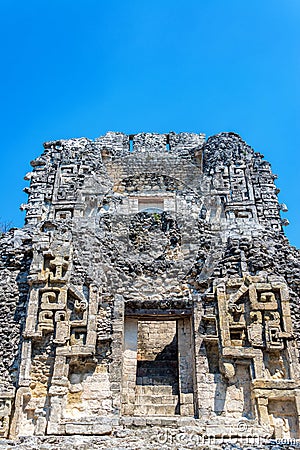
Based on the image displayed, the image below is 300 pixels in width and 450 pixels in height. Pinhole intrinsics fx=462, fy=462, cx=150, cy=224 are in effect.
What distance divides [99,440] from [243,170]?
20.6 ft

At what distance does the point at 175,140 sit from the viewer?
11562mm

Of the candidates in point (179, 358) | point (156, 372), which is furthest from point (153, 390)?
point (179, 358)

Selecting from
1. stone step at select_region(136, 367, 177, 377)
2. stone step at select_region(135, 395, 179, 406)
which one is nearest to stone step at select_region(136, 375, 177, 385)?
stone step at select_region(136, 367, 177, 377)

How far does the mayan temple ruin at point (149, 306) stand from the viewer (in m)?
7.06

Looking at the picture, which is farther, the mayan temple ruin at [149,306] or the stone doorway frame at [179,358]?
the stone doorway frame at [179,358]

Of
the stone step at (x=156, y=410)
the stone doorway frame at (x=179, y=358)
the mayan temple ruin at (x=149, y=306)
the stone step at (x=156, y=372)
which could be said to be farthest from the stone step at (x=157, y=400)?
the stone step at (x=156, y=372)

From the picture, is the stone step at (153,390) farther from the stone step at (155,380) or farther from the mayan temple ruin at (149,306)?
the stone step at (155,380)

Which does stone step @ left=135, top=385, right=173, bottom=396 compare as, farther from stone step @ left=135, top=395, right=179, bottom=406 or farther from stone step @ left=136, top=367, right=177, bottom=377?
stone step @ left=136, top=367, right=177, bottom=377

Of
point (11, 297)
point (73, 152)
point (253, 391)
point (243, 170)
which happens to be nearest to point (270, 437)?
point (253, 391)

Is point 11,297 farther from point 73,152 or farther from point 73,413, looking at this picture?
point 73,152

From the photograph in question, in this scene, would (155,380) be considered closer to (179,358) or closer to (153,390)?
(153,390)

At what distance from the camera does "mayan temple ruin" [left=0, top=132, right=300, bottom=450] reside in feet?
23.2

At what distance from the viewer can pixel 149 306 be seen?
828 cm

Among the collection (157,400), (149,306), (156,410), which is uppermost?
(149,306)
